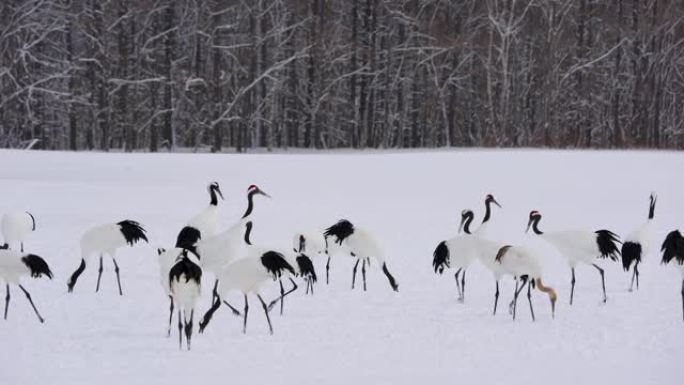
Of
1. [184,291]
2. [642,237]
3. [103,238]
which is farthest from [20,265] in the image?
[642,237]

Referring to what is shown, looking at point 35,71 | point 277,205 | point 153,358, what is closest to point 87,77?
→ point 35,71

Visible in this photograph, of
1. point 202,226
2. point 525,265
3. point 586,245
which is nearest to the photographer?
point 525,265

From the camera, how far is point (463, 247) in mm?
10562

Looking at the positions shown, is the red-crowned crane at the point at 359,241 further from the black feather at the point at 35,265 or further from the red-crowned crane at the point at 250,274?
the black feather at the point at 35,265

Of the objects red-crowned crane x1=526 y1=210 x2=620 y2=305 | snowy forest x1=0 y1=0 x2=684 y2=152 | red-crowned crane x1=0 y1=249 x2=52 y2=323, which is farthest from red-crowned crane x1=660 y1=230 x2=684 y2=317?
snowy forest x1=0 y1=0 x2=684 y2=152

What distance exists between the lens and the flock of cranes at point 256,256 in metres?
8.65

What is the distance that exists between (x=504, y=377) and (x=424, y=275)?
509 centimetres

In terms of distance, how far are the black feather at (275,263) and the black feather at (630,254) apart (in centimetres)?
478

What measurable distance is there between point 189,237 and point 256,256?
179cm

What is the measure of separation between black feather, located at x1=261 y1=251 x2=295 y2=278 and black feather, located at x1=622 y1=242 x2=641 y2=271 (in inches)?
188

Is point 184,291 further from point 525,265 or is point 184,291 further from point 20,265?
point 525,265

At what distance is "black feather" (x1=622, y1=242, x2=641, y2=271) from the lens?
1076 cm

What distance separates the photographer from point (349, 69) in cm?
3609

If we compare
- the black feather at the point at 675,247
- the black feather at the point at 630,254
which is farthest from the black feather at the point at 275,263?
the black feather at the point at 630,254
